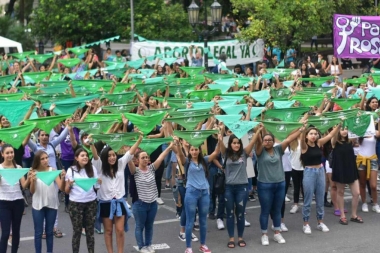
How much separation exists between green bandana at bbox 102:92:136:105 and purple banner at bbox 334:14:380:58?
5.87 metres

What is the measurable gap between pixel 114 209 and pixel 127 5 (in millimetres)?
19944

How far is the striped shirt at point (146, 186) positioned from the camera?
348 inches

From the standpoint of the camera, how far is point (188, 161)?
9.13 meters

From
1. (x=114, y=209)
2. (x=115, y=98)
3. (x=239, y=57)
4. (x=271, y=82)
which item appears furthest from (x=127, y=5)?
(x=114, y=209)

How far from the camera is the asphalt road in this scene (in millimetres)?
9328

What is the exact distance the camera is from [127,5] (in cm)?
2748

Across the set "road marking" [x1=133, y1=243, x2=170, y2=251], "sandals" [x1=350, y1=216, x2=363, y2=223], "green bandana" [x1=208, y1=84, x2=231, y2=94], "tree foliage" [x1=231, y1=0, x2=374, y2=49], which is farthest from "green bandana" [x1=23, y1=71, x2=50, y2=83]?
"sandals" [x1=350, y1=216, x2=363, y2=223]

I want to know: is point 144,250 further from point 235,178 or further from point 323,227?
point 323,227

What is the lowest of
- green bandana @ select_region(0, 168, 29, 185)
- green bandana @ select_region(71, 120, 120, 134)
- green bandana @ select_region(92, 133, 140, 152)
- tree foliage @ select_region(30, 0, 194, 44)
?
green bandana @ select_region(0, 168, 29, 185)

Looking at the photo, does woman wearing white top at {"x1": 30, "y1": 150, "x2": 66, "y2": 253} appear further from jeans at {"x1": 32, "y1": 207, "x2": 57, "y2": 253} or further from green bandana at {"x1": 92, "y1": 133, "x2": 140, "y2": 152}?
green bandana at {"x1": 92, "y1": 133, "x2": 140, "y2": 152}

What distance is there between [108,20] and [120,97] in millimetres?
14160

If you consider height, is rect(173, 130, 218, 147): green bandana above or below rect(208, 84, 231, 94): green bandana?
below

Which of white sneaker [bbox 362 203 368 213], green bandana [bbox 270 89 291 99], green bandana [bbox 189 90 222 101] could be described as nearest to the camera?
white sneaker [bbox 362 203 368 213]

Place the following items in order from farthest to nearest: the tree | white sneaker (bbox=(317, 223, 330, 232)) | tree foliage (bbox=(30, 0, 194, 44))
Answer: the tree, tree foliage (bbox=(30, 0, 194, 44)), white sneaker (bbox=(317, 223, 330, 232))
